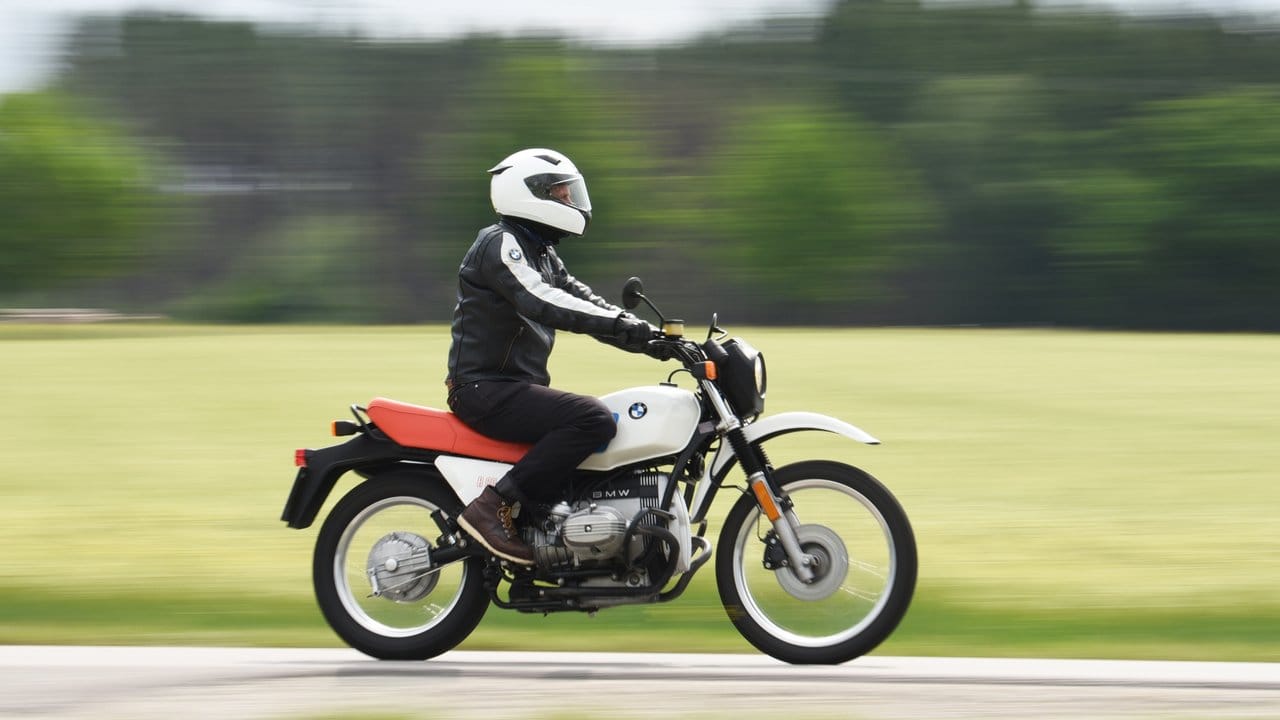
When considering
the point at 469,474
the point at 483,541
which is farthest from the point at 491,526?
the point at 469,474

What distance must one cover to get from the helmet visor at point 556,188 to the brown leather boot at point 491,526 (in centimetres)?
111

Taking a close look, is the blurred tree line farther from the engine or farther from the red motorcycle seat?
the engine

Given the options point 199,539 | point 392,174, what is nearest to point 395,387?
point 199,539

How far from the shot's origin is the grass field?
6820mm

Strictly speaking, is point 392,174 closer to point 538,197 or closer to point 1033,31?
point 1033,31

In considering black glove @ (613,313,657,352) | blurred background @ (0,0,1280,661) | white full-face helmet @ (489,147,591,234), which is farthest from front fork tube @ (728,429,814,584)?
blurred background @ (0,0,1280,661)

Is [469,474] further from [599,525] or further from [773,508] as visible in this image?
[773,508]

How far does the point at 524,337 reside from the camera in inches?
237

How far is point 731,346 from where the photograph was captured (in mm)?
5898

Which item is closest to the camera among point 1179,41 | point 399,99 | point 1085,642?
point 1085,642

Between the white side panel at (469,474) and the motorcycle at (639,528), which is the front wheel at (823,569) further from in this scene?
the white side panel at (469,474)

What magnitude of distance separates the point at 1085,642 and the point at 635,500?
200 cm

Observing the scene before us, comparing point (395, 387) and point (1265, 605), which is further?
point (395, 387)

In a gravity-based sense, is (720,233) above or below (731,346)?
above
